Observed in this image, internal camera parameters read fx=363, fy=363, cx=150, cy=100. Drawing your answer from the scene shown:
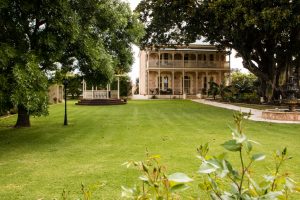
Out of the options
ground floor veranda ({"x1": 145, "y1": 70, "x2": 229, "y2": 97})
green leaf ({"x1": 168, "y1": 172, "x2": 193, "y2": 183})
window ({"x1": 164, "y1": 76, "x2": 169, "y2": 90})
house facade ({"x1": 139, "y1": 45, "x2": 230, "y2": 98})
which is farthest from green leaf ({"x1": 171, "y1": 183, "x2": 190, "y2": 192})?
window ({"x1": 164, "y1": 76, "x2": 169, "y2": 90})

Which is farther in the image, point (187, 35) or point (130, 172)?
point (187, 35)

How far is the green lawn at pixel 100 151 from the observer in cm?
685

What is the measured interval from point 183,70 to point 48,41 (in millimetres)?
37630

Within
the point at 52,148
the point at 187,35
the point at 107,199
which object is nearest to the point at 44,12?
the point at 52,148

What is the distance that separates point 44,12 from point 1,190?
22.6 ft

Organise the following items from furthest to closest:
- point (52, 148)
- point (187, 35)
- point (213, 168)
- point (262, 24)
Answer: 1. point (187, 35)
2. point (262, 24)
3. point (52, 148)
4. point (213, 168)

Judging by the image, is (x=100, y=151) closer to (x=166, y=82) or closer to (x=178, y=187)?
(x=178, y=187)

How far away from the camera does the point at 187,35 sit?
29.4 meters

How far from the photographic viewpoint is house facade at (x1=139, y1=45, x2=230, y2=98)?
48406 millimetres

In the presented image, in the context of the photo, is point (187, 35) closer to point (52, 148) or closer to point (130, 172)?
point (52, 148)

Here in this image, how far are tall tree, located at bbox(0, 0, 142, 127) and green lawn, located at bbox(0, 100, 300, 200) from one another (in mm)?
1435

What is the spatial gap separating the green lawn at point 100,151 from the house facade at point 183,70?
32.0 metres

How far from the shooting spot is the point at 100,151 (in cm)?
1012

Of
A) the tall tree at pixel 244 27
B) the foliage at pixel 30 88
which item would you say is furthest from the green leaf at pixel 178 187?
the tall tree at pixel 244 27
